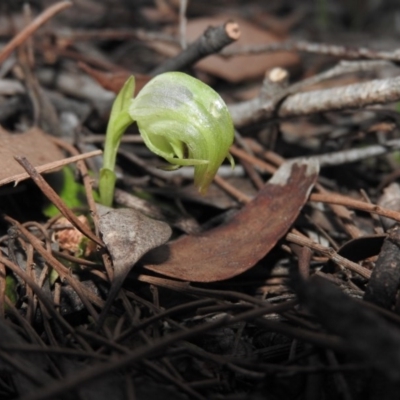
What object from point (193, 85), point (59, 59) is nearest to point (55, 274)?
point (193, 85)

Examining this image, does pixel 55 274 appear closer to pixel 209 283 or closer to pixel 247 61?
pixel 209 283

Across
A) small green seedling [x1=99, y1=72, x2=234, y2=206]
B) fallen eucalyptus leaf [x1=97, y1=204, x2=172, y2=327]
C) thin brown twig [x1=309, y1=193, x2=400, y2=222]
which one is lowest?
thin brown twig [x1=309, y1=193, x2=400, y2=222]

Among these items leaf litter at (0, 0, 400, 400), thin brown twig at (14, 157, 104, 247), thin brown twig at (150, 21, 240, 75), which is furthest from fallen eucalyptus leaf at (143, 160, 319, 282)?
thin brown twig at (150, 21, 240, 75)

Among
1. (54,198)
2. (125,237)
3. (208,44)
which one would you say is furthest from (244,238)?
(208,44)

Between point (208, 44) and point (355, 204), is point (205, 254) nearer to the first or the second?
point (355, 204)

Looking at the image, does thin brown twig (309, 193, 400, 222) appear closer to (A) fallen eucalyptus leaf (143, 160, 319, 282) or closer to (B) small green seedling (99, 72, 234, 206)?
(A) fallen eucalyptus leaf (143, 160, 319, 282)

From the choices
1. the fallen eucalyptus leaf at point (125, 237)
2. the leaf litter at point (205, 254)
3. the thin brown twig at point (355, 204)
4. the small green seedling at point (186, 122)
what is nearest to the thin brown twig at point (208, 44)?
the leaf litter at point (205, 254)
